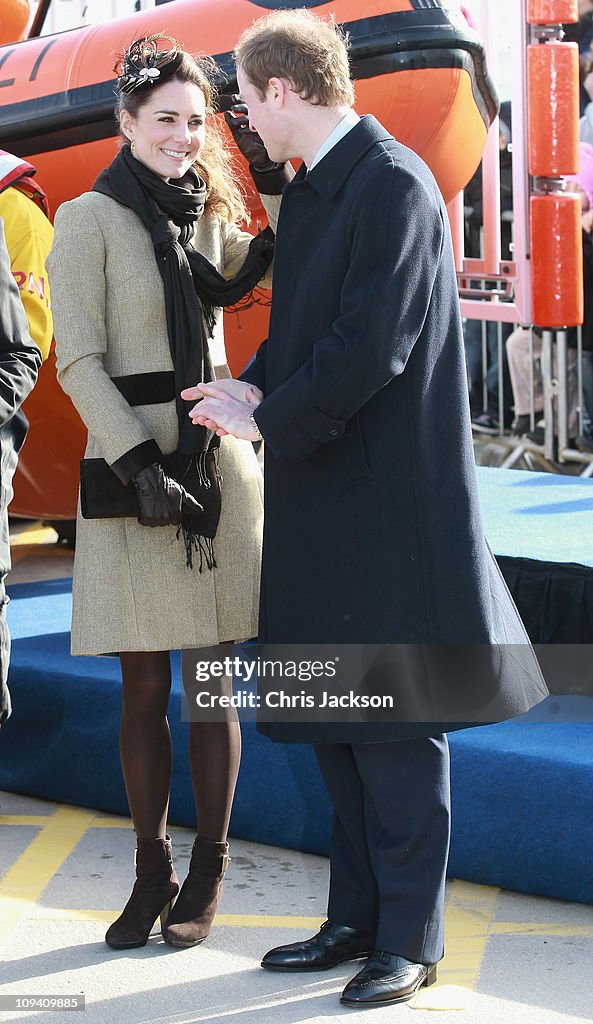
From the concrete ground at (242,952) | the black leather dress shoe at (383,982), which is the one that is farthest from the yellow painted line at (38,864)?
the black leather dress shoe at (383,982)

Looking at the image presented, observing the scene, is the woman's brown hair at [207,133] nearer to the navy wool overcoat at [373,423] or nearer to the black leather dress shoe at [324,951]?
the navy wool overcoat at [373,423]

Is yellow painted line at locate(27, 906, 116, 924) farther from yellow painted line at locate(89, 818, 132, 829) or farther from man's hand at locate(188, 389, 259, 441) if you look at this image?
man's hand at locate(188, 389, 259, 441)

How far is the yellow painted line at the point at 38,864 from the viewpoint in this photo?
2674mm

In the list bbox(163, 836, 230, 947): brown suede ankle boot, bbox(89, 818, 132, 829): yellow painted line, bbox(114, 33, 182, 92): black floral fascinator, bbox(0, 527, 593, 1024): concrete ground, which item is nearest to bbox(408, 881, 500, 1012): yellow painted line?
bbox(0, 527, 593, 1024): concrete ground

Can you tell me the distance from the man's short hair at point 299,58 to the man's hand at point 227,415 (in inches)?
19.1

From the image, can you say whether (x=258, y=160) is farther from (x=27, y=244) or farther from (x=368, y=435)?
(x=368, y=435)

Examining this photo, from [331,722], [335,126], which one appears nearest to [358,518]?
[331,722]

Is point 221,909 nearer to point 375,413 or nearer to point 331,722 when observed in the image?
point 331,722

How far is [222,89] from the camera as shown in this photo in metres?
3.74

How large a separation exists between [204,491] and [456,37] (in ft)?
6.66

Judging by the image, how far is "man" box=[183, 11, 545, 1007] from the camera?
79.5 inches

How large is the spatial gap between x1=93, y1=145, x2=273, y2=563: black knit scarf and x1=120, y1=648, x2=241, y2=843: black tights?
253 mm

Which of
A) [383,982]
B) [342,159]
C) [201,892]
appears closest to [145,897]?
[201,892]

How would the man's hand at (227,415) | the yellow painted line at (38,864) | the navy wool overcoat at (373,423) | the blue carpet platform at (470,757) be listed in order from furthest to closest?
the yellow painted line at (38,864), the blue carpet platform at (470,757), the man's hand at (227,415), the navy wool overcoat at (373,423)
